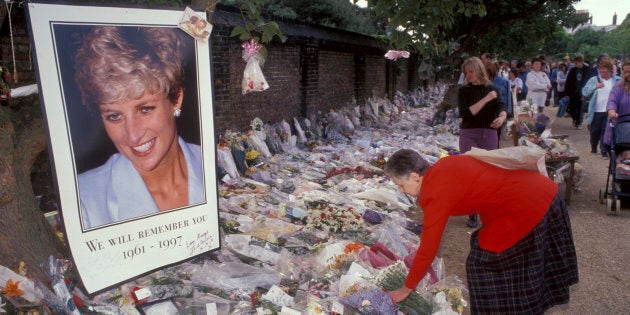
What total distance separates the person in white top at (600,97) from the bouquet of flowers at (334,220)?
5.22 meters

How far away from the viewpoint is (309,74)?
35.5ft

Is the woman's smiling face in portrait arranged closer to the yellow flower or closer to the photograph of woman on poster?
the photograph of woman on poster

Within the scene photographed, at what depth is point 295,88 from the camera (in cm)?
1054

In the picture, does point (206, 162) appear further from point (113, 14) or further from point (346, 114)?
point (346, 114)

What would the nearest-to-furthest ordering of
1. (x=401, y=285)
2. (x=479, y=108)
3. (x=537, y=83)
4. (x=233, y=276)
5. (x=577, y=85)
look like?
(x=401, y=285) → (x=233, y=276) → (x=479, y=108) → (x=537, y=83) → (x=577, y=85)

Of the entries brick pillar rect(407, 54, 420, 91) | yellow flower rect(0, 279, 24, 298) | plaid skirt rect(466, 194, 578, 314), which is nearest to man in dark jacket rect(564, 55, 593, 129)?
brick pillar rect(407, 54, 420, 91)

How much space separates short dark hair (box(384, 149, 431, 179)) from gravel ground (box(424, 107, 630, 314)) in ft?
2.01

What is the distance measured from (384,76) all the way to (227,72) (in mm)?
10549

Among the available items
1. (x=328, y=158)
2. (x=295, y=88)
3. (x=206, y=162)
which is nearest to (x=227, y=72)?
(x=328, y=158)

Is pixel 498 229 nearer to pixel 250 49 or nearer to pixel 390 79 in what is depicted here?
pixel 250 49

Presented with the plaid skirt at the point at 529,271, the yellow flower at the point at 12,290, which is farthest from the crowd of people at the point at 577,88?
the yellow flower at the point at 12,290

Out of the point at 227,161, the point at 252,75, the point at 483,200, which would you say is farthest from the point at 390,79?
the point at 483,200

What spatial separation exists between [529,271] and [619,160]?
4.36 meters

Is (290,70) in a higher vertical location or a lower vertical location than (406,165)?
higher
